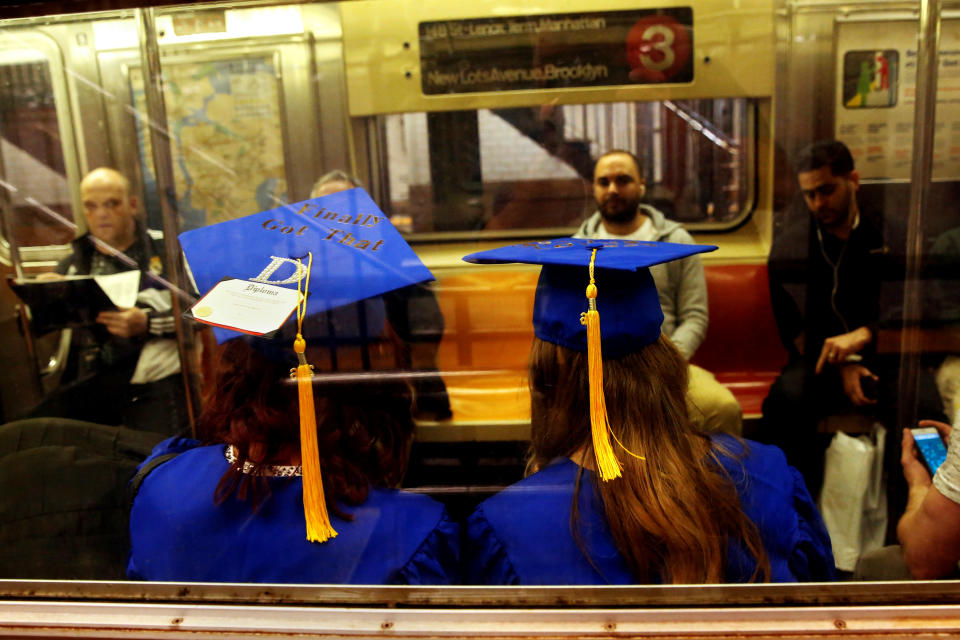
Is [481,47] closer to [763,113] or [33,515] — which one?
[763,113]

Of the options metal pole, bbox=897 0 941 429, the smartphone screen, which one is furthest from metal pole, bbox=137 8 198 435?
metal pole, bbox=897 0 941 429

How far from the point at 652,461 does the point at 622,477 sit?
7cm

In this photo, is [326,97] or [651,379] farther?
[326,97]

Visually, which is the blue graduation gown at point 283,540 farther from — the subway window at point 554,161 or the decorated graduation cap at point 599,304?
the subway window at point 554,161

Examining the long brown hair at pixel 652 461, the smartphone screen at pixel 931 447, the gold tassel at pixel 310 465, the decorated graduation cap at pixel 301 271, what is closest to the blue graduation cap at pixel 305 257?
the decorated graduation cap at pixel 301 271

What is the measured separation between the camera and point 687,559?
1.14m

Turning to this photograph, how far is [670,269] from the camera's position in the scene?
2.90 meters

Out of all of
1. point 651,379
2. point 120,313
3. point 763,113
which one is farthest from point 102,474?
point 763,113

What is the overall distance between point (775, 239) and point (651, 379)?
2562 millimetres

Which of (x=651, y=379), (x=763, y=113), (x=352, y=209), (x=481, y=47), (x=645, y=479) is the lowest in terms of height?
(x=645, y=479)

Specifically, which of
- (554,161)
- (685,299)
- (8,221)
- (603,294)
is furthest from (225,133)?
(603,294)

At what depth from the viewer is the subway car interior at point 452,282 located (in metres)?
1.16

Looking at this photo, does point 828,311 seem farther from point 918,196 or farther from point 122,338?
point 122,338

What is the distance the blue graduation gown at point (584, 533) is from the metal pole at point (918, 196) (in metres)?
1.89
